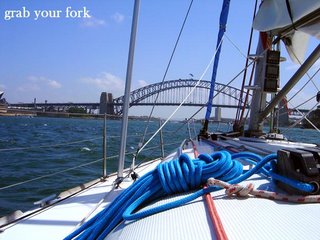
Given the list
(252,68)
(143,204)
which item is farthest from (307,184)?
(252,68)

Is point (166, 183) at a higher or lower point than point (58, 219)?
higher

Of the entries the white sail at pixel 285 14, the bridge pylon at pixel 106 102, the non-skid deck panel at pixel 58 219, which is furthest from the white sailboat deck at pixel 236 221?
the bridge pylon at pixel 106 102

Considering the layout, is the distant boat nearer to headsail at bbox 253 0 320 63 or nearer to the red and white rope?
the red and white rope

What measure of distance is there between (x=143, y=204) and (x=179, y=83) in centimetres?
5966

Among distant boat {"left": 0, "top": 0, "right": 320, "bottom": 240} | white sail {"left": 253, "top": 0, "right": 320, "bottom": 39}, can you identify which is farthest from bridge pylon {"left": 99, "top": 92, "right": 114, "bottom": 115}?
distant boat {"left": 0, "top": 0, "right": 320, "bottom": 240}

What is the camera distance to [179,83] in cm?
6031

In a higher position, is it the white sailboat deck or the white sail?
the white sail

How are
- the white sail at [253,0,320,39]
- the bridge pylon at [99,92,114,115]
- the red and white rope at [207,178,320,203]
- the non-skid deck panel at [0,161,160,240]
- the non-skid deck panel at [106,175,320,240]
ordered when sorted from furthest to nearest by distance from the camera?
the bridge pylon at [99,92,114,115]
the white sail at [253,0,320,39]
the non-skid deck panel at [0,161,160,240]
the red and white rope at [207,178,320,203]
the non-skid deck panel at [106,175,320,240]

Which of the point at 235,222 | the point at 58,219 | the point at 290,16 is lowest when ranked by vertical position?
the point at 58,219

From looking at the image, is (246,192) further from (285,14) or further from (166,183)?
(285,14)

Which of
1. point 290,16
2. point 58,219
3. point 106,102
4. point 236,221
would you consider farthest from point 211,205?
point 106,102

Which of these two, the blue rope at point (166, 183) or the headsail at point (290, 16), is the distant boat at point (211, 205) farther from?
the headsail at point (290, 16)

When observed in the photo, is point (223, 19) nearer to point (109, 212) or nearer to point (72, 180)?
point (72, 180)

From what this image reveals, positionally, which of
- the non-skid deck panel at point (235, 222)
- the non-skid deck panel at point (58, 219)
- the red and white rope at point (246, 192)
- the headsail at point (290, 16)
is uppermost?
the headsail at point (290, 16)
